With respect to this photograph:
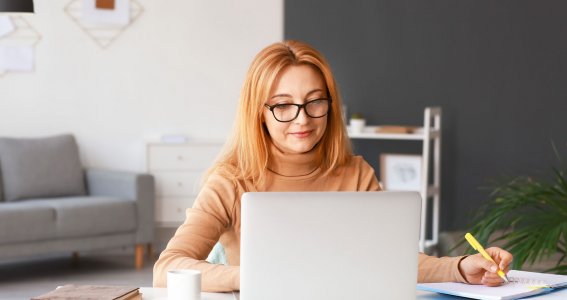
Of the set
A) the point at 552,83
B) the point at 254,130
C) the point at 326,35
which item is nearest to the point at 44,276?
the point at 326,35

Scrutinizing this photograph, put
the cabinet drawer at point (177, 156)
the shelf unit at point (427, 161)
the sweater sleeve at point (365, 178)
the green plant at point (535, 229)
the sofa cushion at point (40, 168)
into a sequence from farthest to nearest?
the cabinet drawer at point (177, 156) < the sofa cushion at point (40, 168) < the shelf unit at point (427, 161) < the green plant at point (535, 229) < the sweater sleeve at point (365, 178)

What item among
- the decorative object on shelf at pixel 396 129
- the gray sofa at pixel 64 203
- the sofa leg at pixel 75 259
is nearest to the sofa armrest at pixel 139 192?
the gray sofa at pixel 64 203

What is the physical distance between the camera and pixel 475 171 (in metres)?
→ 6.29

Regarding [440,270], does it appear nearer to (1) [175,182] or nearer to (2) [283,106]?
(2) [283,106]

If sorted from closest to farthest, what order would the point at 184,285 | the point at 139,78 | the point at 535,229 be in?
the point at 184,285
the point at 535,229
the point at 139,78

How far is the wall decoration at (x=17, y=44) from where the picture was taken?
6.52 metres

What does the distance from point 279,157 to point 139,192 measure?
3.72 metres

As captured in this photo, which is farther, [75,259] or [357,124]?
[75,259]

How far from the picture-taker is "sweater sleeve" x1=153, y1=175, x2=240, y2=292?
2.16 meters

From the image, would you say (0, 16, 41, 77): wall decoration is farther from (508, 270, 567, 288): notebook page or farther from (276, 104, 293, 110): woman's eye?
(508, 270, 567, 288): notebook page

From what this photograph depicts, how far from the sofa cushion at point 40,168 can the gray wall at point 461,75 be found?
1.76 m

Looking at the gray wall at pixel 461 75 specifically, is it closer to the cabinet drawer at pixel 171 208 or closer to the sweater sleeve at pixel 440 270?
the cabinet drawer at pixel 171 208

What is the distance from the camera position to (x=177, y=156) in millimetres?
6551

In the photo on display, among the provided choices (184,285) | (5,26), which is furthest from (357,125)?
(184,285)
